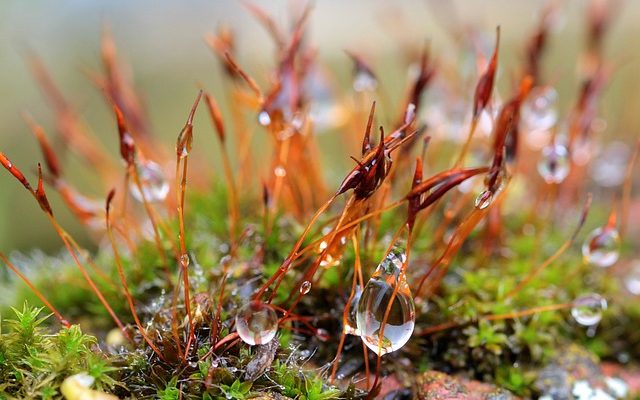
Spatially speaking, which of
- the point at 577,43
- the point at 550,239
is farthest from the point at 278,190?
the point at 577,43

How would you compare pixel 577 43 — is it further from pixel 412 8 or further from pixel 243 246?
pixel 243 246

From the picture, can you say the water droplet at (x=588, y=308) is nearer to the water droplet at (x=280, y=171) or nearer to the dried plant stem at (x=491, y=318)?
the dried plant stem at (x=491, y=318)

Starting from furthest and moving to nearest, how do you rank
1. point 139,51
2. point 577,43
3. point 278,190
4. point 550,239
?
point 139,51
point 577,43
point 550,239
point 278,190

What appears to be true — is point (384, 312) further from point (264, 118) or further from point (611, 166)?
point (611, 166)

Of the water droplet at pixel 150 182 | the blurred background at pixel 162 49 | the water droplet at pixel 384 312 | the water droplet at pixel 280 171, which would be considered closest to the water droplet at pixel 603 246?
the water droplet at pixel 384 312

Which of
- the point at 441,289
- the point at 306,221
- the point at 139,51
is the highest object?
the point at 139,51

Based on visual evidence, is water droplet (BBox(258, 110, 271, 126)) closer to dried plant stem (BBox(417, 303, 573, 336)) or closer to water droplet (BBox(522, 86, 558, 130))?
dried plant stem (BBox(417, 303, 573, 336))

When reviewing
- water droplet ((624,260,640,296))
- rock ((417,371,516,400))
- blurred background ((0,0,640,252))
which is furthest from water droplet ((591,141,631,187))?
rock ((417,371,516,400))

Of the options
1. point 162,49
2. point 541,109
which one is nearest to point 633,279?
point 541,109
